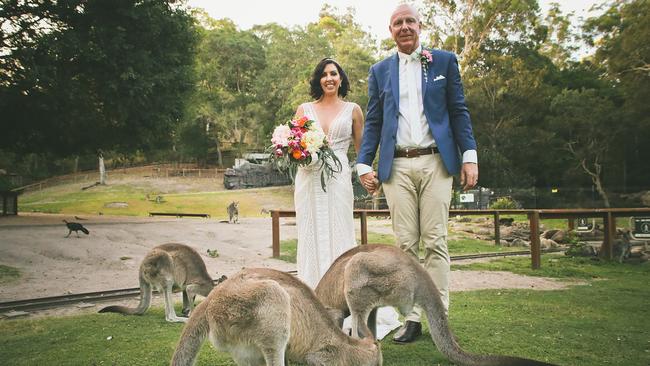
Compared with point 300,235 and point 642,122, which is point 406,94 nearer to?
point 300,235

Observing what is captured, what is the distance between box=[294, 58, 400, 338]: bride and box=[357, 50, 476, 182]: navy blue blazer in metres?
0.92

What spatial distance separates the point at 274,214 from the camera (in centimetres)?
958

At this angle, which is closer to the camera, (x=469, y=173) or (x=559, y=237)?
(x=469, y=173)

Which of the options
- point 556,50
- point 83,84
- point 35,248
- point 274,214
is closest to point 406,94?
point 274,214

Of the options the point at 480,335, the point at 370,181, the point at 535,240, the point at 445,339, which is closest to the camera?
the point at 445,339

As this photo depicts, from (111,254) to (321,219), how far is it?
19.2 ft

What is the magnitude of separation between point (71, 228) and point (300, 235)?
716 centimetres

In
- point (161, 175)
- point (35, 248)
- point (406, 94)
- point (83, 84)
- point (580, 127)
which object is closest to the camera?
point (406, 94)

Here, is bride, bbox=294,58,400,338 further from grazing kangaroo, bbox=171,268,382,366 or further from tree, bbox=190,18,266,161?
tree, bbox=190,18,266,161

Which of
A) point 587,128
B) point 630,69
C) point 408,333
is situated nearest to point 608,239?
point 408,333

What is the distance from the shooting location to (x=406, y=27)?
384cm

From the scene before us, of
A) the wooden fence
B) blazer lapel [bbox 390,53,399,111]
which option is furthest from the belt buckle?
the wooden fence

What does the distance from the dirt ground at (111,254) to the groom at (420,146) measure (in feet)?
9.95

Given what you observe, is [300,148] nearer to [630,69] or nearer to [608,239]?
[608,239]
